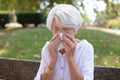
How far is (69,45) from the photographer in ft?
7.71

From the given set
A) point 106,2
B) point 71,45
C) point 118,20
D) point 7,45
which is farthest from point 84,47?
point 118,20

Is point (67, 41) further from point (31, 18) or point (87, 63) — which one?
point (31, 18)

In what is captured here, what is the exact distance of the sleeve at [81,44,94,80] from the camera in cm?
242

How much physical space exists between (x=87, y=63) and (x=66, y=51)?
181mm

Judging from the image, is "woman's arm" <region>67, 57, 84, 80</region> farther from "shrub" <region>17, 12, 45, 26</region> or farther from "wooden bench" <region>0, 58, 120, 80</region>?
"shrub" <region>17, 12, 45, 26</region>

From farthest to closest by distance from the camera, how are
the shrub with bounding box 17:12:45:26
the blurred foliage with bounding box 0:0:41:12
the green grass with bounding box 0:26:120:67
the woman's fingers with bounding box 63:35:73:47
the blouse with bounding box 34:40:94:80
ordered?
the shrub with bounding box 17:12:45:26 → the blurred foliage with bounding box 0:0:41:12 → the green grass with bounding box 0:26:120:67 → the blouse with bounding box 34:40:94:80 → the woman's fingers with bounding box 63:35:73:47

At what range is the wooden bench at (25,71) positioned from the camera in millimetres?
3104

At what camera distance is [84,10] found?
13891 mm

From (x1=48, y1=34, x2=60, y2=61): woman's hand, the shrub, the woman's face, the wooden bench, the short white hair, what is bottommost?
the shrub

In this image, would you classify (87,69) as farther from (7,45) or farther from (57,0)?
(57,0)

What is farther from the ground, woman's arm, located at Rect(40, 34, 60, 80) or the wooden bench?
woman's arm, located at Rect(40, 34, 60, 80)

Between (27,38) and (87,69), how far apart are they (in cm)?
835

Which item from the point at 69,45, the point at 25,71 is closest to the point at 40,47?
the point at 25,71

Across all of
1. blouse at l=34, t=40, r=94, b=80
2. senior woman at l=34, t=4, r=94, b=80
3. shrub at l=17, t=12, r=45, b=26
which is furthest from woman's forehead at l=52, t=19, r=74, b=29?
shrub at l=17, t=12, r=45, b=26
